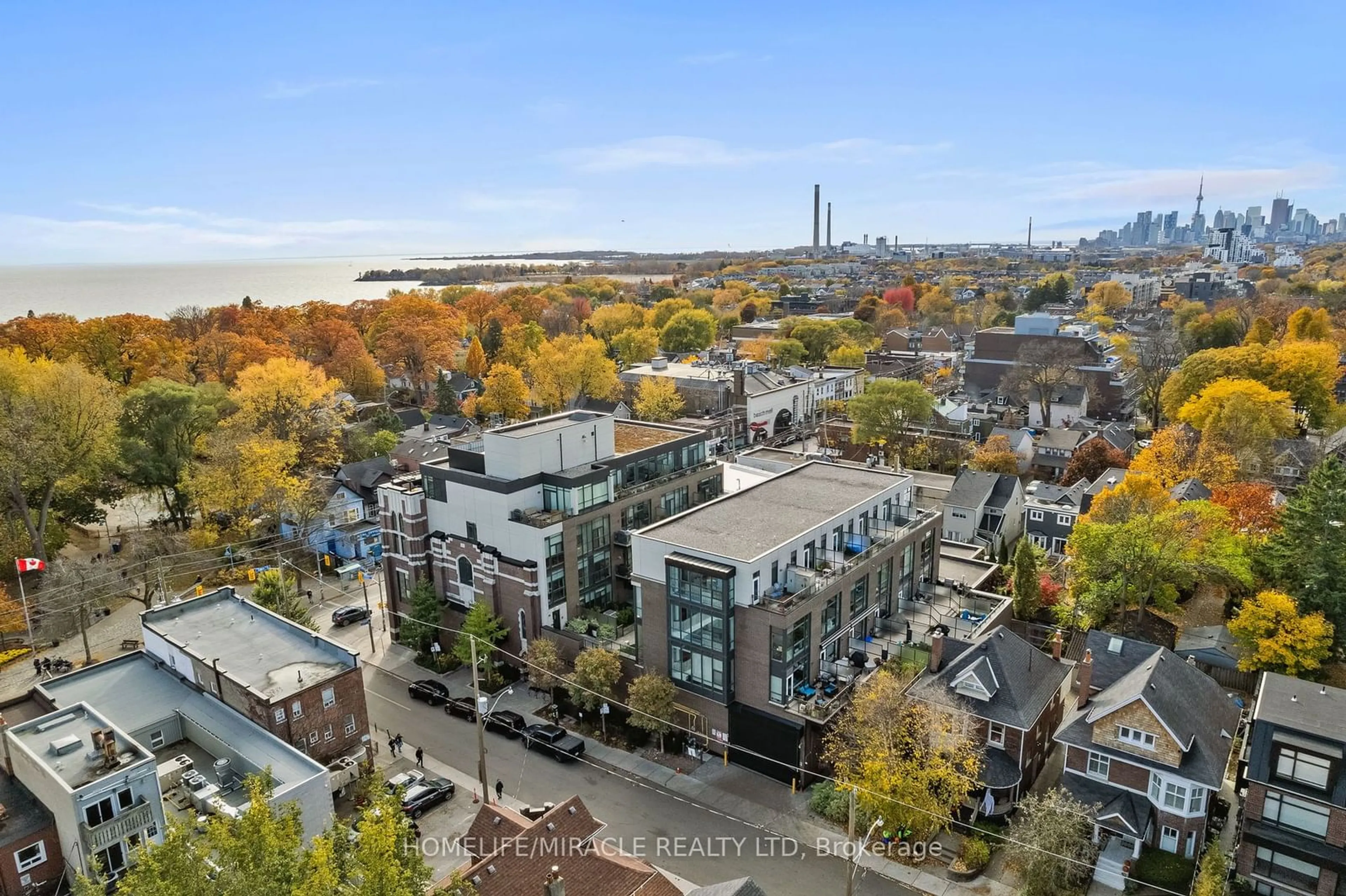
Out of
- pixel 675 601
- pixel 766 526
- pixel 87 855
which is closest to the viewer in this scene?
pixel 87 855

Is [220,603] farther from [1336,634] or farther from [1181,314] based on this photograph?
[1181,314]

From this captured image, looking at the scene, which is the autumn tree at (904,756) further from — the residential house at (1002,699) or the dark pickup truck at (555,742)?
the dark pickup truck at (555,742)

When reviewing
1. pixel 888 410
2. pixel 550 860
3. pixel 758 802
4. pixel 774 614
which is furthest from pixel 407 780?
pixel 888 410

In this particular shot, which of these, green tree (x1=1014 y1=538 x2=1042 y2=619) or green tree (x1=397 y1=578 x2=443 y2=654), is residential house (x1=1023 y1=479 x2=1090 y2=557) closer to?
green tree (x1=1014 y1=538 x2=1042 y2=619)

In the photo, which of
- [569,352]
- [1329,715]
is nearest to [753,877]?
[1329,715]

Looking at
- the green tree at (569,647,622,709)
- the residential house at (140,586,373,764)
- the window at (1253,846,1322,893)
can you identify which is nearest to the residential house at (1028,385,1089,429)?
the window at (1253,846,1322,893)
